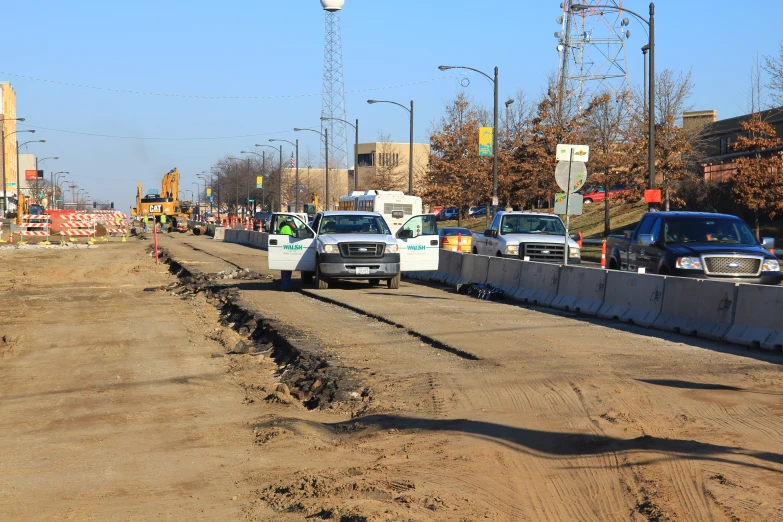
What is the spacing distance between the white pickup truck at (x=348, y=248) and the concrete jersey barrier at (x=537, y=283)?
300 cm

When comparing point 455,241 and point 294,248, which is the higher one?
point 294,248

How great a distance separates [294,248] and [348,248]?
1436 mm

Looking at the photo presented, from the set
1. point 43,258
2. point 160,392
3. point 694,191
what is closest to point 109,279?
point 43,258

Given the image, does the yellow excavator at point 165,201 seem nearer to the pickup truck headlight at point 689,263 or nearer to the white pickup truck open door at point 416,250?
the white pickup truck open door at point 416,250

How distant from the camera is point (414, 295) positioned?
2253 cm

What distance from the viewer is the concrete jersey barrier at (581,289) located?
714 inches

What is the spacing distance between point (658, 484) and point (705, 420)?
88.0 inches

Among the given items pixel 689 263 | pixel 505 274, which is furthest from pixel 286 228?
pixel 689 263

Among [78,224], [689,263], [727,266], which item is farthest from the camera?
[78,224]

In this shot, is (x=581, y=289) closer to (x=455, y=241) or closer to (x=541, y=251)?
(x=541, y=251)

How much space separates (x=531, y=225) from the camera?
89.1 ft

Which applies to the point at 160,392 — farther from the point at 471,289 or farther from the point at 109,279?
the point at 109,279

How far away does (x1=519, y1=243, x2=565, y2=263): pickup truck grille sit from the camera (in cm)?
2558

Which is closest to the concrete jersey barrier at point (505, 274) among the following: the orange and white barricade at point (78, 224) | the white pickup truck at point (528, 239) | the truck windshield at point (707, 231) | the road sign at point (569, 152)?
the white pickup truck at point (528, 239)
